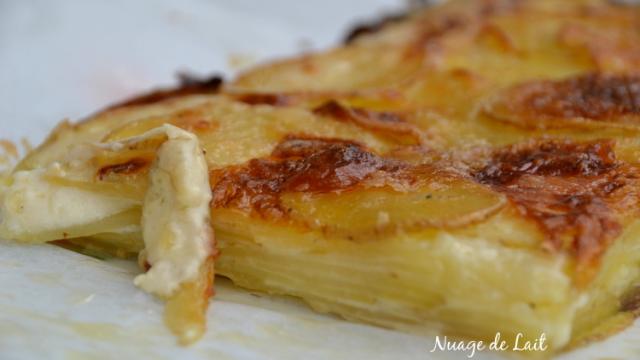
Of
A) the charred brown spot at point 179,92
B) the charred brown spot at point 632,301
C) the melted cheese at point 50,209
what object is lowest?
the charred brown spot at point 632,301

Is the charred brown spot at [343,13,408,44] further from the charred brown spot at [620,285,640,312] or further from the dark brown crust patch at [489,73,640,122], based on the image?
the charred brown spot at [620,285,640,312]

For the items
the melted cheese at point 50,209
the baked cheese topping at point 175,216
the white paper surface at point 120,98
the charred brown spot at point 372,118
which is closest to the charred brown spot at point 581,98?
the charred brown spot at point 372,118

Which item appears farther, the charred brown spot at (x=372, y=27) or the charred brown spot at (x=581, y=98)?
the charred brown spot at (x=372, y=27)

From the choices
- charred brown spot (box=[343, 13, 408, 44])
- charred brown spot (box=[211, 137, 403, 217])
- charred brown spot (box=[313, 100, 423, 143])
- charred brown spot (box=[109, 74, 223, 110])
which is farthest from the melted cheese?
charred brown spot (box=[343, 13, 408, 44])

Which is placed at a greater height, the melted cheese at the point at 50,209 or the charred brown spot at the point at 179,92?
the charred brown spot at the point at 179,92

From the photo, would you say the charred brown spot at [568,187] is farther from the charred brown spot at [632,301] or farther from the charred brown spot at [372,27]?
the charred brown spot at [372,27]

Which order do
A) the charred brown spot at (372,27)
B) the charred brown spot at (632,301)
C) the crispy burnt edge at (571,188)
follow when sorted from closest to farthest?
1. the crispy burnt edge at (571,188)
2. the charred brown spot at (632,301)
3. the charred brown spot at (372,27)

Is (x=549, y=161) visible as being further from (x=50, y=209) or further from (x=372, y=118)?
(x=50, y=209)
